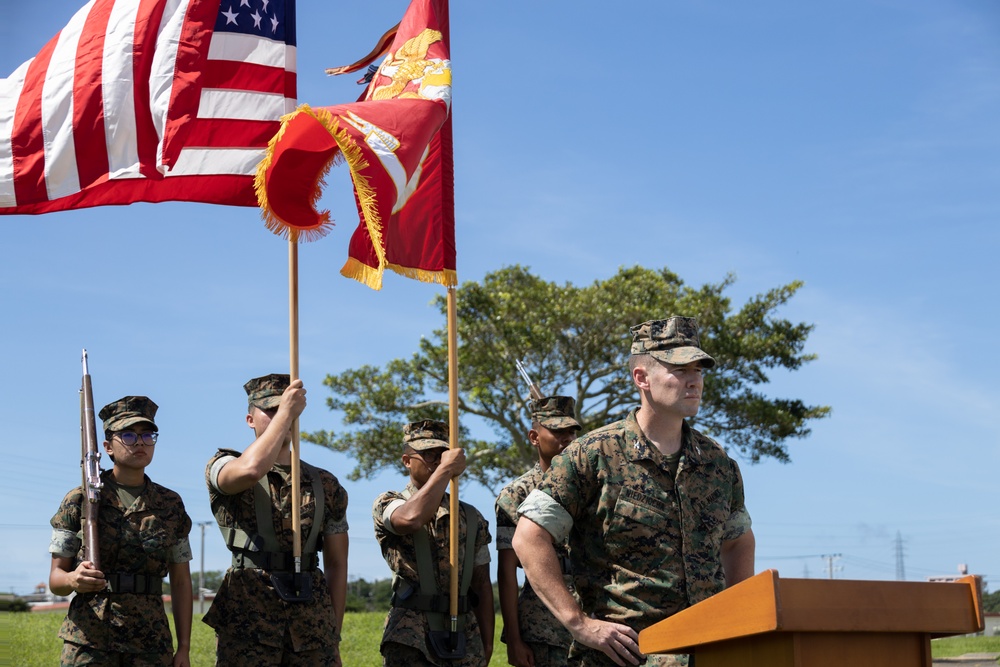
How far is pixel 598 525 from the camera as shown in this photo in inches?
169

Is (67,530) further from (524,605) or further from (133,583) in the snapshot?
(524,605)

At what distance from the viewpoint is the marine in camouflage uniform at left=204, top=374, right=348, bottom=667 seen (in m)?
5.55

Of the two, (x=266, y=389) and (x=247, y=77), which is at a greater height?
(x=247, y=77)

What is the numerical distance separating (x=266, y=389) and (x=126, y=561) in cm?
113

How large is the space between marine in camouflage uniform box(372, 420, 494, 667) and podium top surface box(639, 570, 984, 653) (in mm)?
2886

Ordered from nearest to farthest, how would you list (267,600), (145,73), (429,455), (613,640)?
(613,640)
(267,600)
(429,455)
(145,73)

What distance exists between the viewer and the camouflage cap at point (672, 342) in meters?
4.32

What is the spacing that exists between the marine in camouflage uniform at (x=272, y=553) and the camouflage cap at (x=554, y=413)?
1579 millimetres

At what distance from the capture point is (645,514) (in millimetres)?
4207

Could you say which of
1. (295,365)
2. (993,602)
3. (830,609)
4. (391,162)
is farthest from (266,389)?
(993,602)

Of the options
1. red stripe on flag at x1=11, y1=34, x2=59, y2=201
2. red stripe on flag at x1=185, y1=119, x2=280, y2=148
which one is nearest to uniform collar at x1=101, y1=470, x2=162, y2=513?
red stripe on flag at x1=11, y1=34, x2=59, y2=201

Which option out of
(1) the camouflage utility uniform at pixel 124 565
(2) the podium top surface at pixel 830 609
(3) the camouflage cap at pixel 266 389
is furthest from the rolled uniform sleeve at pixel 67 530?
(2) the podium top surface at pixel 830 609

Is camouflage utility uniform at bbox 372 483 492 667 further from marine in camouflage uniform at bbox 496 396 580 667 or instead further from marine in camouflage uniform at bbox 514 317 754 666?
marine in camouflage uniform at bbox 514 317 754 666

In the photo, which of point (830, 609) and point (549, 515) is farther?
point (549, 515)
